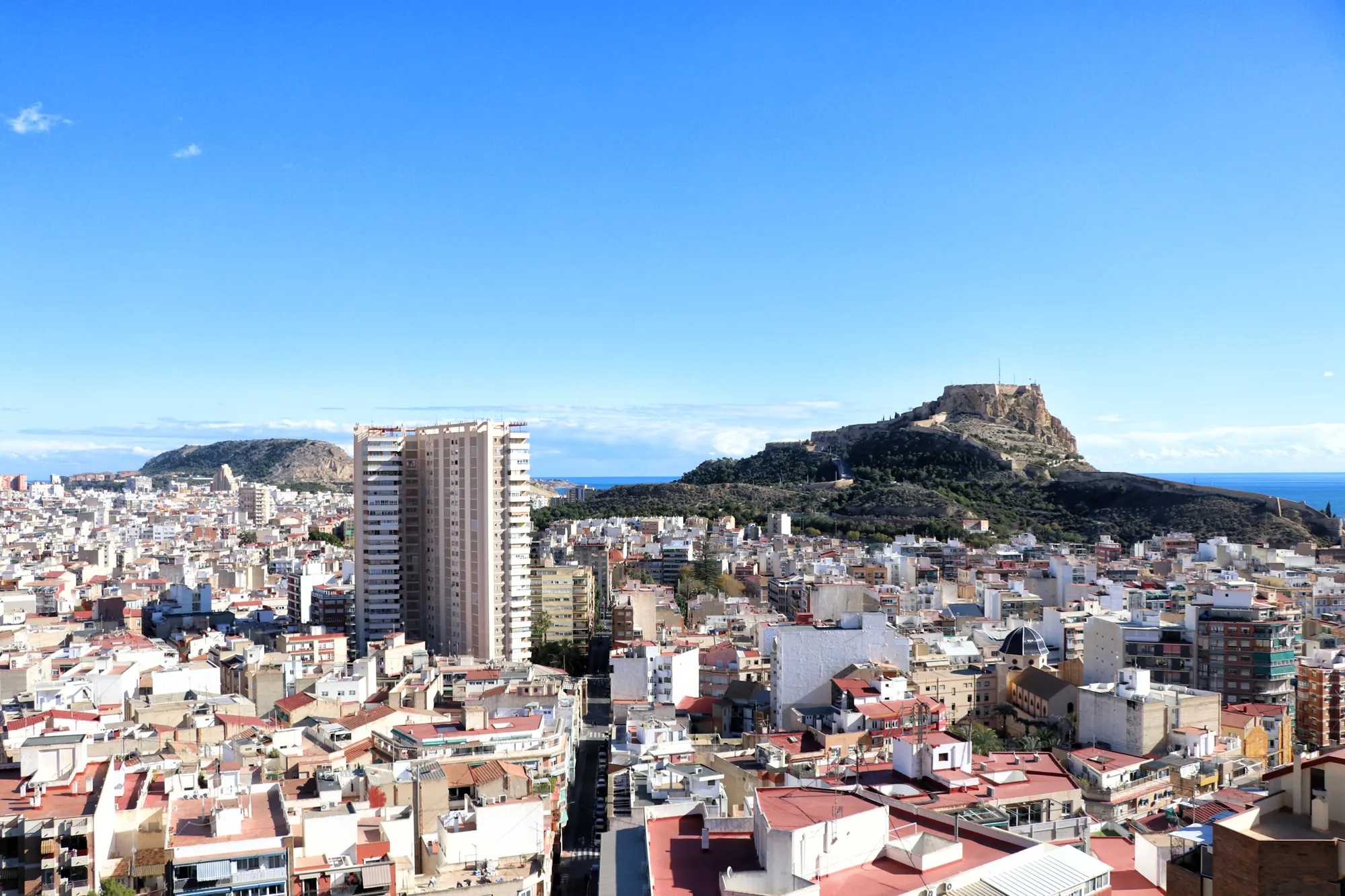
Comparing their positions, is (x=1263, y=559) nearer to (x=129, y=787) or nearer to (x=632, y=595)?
(x=632, y=595)

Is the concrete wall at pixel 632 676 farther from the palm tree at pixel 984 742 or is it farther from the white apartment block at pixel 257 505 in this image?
the white apartment block at pixel 257 505

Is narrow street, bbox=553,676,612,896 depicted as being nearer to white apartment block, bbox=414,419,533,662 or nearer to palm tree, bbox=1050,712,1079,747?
white apartment block, bbox=414,419,533,662

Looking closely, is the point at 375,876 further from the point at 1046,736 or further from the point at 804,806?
the point at 1046,736

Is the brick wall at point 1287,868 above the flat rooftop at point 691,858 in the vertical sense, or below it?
above

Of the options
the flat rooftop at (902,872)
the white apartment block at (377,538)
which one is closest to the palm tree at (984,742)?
the flat rooftop at (902,872)

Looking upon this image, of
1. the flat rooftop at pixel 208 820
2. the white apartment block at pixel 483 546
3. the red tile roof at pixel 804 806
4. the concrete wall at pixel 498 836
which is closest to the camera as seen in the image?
the red tile roof at pixel 804 806

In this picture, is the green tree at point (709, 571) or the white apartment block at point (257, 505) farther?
the white apartment block at point (257, 505)
